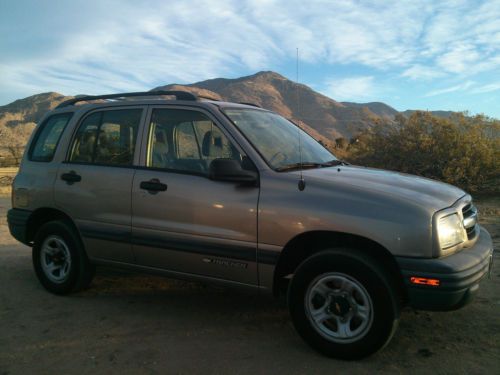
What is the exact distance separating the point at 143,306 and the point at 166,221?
1.12m

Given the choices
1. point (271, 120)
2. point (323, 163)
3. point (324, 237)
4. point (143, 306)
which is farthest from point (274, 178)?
point (143, 306)

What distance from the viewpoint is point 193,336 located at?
3.73 metres

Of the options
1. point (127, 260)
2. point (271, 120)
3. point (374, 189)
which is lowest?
point (127, 260)

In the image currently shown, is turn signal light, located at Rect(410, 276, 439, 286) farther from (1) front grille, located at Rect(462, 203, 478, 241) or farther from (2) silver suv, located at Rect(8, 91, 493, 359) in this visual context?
(1) front grille, located at Rect(462, 203, 478, 241)

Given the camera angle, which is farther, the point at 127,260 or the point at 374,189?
the point at 127,260

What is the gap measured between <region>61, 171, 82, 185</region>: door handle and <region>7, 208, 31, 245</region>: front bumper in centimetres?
73

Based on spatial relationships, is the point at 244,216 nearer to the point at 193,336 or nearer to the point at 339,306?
the point at 339,306

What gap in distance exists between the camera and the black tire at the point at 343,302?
3074 mm

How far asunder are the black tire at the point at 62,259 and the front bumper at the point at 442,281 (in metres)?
3.23

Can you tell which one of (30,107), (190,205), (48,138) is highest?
(30,107)

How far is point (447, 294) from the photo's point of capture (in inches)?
115

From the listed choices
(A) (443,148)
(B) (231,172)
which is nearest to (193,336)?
(B) (231,172)

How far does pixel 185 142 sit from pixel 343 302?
81.2 inches

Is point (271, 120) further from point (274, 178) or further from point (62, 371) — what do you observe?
point (62, 371)
